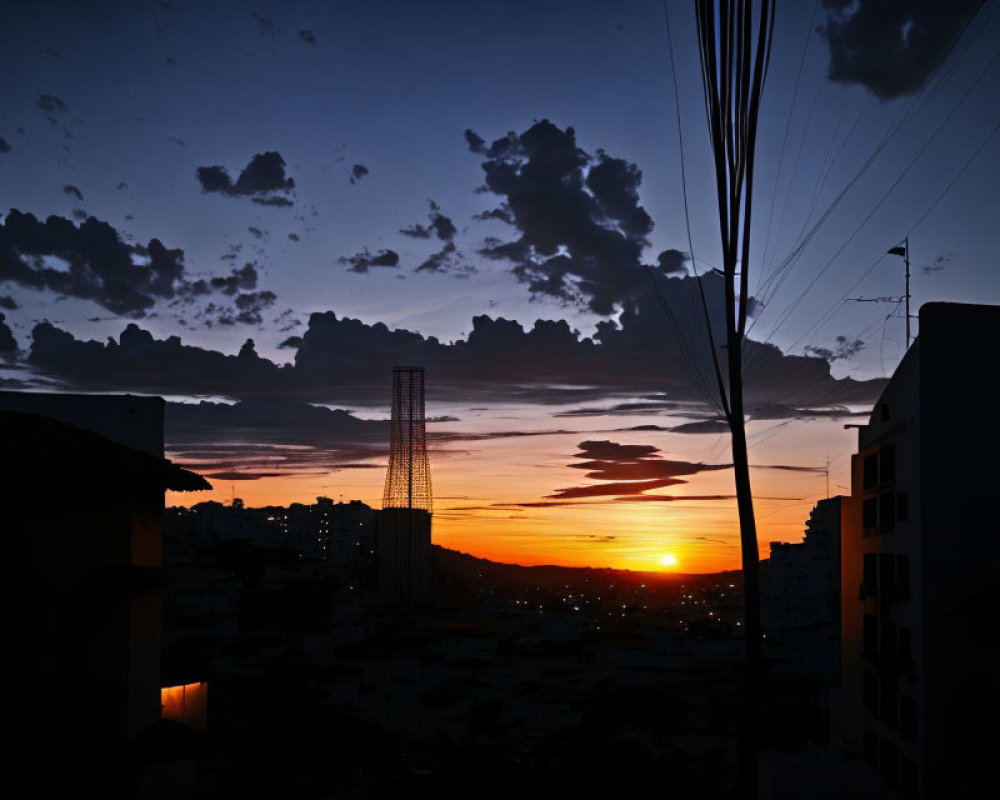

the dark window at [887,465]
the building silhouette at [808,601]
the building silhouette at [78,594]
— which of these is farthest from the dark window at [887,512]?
the building silhouette at [78,594]

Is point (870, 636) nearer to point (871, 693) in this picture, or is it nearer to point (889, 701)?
point (871, 693)

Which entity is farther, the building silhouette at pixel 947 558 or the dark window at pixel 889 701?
the dark window at pixel 889 701

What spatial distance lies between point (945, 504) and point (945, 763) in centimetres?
400

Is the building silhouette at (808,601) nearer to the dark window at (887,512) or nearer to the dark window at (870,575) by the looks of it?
the dark window at (870,575)

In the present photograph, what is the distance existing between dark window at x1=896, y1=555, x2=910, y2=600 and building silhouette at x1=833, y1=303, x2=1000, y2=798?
0.11 feet

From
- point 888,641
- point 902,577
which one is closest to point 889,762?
point 888,641

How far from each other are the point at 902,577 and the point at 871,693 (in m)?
3.75

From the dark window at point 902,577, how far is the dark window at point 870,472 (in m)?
2.57

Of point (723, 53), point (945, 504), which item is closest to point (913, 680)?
point (945, 504)

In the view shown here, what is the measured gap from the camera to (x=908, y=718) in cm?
1612

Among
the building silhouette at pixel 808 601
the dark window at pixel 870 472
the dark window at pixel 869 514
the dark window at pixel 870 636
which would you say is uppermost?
the dark window at pixel 870 472

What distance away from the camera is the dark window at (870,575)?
18609 millimetres

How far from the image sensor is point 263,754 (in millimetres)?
26406

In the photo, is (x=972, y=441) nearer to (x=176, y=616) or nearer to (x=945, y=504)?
(x=945, y=504)
